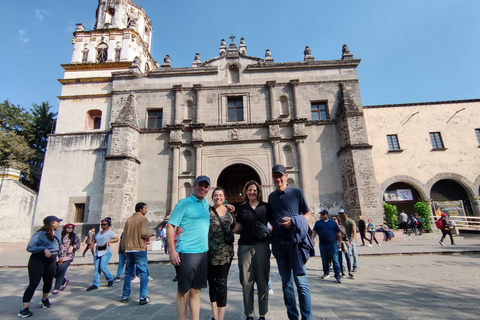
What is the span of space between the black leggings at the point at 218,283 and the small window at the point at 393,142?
1897 centimetres

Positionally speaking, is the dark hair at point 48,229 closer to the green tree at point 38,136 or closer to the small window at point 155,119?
the small window at point 155,119

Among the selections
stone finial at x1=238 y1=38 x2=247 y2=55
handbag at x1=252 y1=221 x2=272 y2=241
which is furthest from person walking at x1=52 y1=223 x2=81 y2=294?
stone finial at x1=238 y1=38 x2=247 y2=55

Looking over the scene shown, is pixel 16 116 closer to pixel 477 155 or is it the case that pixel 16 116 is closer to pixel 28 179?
pixel 28 179

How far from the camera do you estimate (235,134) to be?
1569 centimetres

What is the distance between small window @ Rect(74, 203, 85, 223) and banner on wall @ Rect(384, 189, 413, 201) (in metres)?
20.6

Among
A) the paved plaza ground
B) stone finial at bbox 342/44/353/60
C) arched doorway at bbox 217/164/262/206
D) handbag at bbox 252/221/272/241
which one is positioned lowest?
the paved plaza ground

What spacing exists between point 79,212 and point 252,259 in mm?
15568

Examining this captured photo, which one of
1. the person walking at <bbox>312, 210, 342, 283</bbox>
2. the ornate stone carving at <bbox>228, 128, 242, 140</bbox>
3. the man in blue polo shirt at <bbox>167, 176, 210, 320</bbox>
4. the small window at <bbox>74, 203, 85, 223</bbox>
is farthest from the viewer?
the ornate stone carving at <bbox>228, 128, 242, 140</bbox>

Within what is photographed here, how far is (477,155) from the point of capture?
1791 centimetres

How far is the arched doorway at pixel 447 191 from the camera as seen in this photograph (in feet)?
59.5

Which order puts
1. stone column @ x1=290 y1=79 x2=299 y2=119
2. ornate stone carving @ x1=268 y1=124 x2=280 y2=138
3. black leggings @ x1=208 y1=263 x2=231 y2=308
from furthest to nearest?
stone column @ x1=290 y1=79 x2=299 y2=119 → ornate stone carving @ x1=268 y1=124 x2=280 y2=138 → black leggings @ x1=208 y1=263 x2=231 y2=308

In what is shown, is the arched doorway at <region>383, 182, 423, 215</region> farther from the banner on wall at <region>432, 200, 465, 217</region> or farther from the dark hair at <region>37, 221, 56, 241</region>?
the dark hair at <region>37, 221, 56, 241</region>

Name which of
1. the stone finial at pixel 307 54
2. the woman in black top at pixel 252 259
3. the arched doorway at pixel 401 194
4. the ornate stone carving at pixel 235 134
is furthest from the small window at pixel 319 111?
the woman in black top at pixel 252 259

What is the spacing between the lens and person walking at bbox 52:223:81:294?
550 cm
